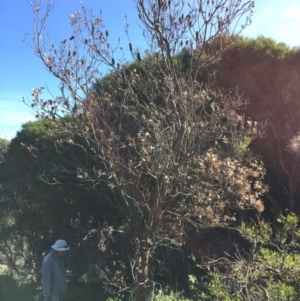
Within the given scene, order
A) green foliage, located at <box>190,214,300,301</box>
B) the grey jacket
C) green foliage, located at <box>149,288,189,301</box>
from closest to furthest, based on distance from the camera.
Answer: green foliage, located at <box>190,214,300,301</box>
the grey jacket
green foliage, located at <box>149,288,189,301</box>

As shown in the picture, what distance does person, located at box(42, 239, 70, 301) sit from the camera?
25.5ft

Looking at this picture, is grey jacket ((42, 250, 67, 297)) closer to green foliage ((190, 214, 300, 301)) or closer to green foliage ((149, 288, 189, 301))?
green foliage ((149, 288, 189, 301))

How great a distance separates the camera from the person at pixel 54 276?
7785 millimetres

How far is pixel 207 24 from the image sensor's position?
582 cm

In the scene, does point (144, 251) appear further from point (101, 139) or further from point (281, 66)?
point (281, 66)

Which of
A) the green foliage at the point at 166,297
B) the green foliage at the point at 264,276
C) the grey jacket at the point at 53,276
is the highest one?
the grey jacket at the point at 53,276

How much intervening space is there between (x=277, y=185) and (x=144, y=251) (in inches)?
185

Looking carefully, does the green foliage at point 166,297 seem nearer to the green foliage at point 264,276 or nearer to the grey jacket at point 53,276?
the grey jacket at point 53,276

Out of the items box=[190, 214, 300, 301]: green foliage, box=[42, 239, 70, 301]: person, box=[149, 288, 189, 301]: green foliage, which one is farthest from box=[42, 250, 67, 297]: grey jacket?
box=[190, 214, 300, 301]: green foliage

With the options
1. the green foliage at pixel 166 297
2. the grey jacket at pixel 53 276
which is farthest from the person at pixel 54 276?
the green foliage at pixel 166 297

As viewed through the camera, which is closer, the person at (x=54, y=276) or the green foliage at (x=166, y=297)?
the person at (x=54, y=276)

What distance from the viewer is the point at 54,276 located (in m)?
7.96

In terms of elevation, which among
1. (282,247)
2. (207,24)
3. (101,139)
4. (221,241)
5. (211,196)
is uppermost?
(207,24)

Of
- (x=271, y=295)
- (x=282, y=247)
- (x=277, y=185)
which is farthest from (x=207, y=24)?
(x=277, y=185)
